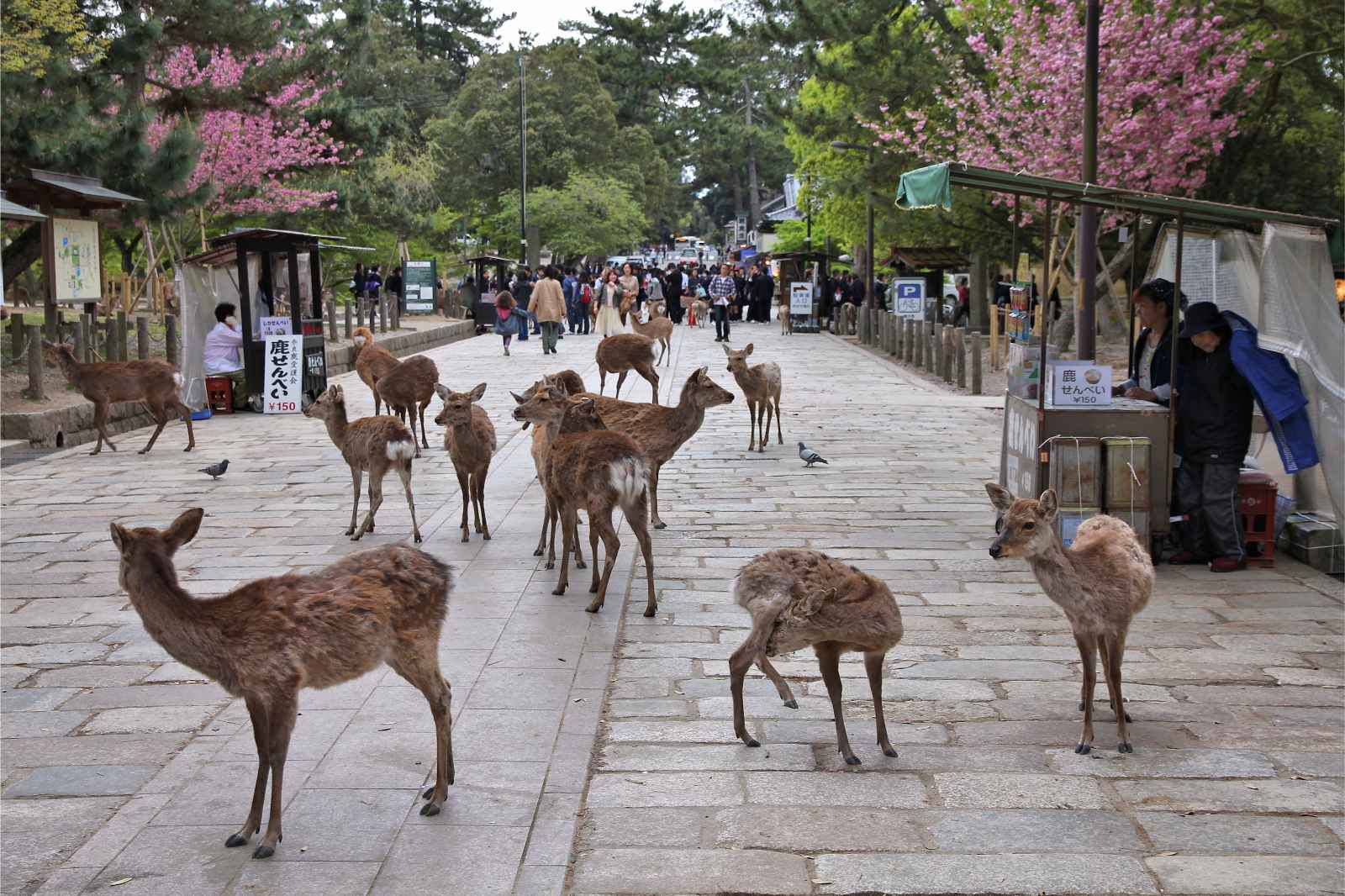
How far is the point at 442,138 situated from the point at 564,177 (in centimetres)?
549

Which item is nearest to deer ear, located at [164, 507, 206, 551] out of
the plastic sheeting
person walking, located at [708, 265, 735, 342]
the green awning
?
the green awning

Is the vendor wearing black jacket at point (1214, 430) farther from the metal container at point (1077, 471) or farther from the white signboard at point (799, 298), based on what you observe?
the white signboard at point (799, 298)

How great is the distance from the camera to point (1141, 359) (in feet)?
31.3

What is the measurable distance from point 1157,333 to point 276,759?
682 centimetres

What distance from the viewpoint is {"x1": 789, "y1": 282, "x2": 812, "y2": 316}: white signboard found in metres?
36.8

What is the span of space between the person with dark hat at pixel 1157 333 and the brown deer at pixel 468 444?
14.9 ft

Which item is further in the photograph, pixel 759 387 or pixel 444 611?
pixel 759 387

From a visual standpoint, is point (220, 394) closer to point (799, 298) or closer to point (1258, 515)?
point (1258, 515)

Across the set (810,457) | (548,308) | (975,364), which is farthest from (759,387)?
(548,308)

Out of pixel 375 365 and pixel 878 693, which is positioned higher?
pixel 375 365

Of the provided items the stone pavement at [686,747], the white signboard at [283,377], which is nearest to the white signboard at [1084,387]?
the stone pavement at [686,747]

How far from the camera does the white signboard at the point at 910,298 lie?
102 feet

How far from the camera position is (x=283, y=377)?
17125mm

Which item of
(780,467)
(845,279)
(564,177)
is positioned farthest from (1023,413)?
(564,177)
